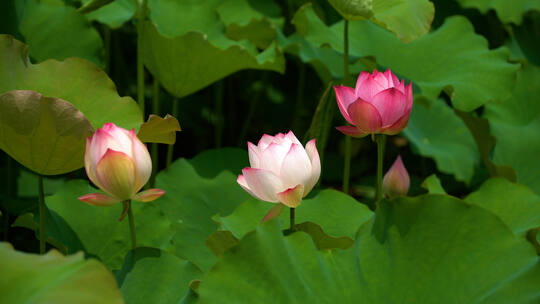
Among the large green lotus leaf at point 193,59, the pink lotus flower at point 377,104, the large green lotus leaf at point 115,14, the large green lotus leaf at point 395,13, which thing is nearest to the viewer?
the pink lotus flower at point 377,104

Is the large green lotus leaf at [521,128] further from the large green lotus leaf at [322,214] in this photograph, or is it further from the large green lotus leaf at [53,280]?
the large green lotus leaf at [53,280]

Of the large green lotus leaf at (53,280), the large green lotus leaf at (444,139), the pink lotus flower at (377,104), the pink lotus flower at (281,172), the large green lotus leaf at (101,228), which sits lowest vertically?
the large green lotus leaf at (444,139)

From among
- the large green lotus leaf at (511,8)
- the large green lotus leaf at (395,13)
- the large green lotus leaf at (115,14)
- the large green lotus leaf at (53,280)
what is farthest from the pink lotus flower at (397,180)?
the large green lotus leaf at (511,8)

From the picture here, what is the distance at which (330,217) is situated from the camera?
1.02 meters

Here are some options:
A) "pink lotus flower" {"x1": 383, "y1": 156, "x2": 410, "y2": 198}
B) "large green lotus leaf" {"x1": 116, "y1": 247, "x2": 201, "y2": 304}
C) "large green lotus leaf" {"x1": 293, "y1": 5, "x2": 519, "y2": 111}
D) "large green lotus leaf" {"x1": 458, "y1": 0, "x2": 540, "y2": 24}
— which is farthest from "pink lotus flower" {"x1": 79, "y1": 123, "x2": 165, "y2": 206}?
"large green lotus leaf" {"x1": 458, "y1": 0, "x2": 540, "y2": 24}

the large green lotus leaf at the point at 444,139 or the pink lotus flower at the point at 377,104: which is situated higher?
the pink lotus flower at the point at 377,104

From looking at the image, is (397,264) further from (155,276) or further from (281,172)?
(155,276)

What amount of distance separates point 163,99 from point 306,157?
167 centimetres

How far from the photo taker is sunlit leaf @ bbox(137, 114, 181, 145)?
2.74ft

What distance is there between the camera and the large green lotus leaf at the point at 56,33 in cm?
129

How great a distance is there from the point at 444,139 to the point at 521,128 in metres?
0.21

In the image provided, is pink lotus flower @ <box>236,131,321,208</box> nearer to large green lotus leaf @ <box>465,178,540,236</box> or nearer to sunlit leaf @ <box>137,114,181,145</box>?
sunlit leaf @ <box>137,114,181,145</box>

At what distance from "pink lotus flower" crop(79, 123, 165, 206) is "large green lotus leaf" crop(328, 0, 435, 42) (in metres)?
0.52

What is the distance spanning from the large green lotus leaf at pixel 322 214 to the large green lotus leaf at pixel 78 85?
226 mm
